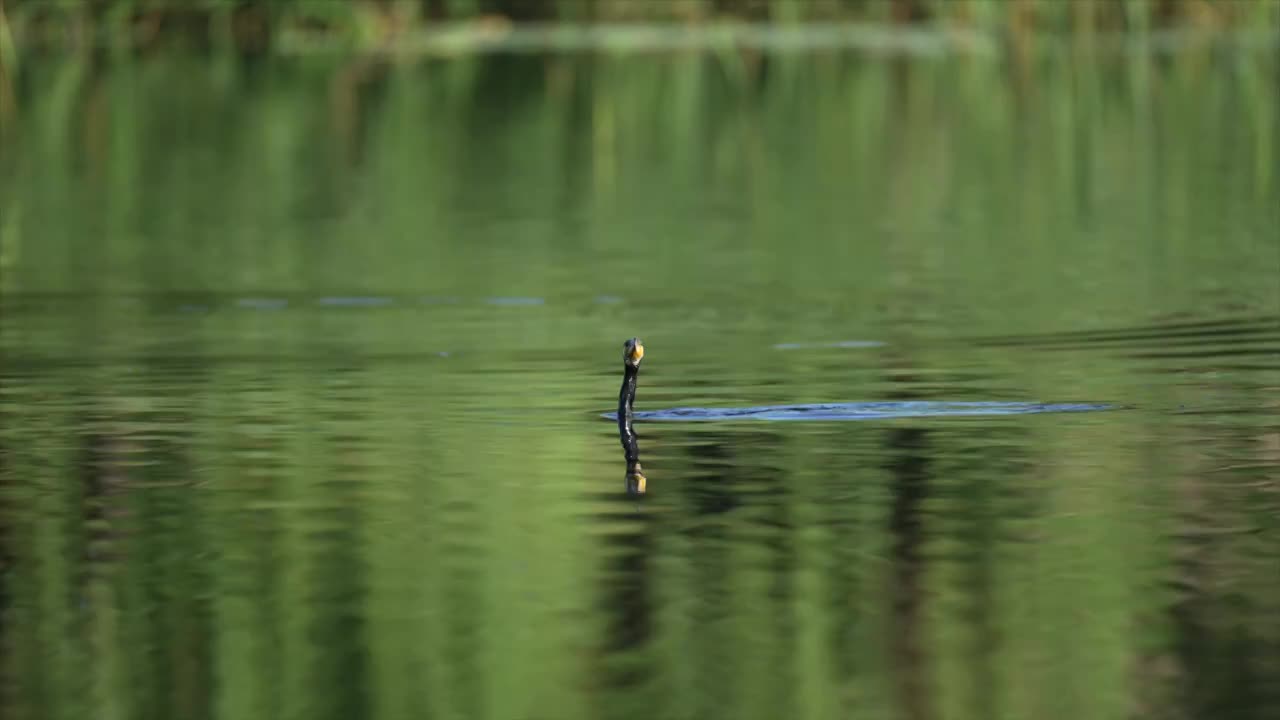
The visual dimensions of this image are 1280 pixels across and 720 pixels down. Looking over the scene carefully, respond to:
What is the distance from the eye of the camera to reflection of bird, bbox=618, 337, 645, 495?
11125 mm

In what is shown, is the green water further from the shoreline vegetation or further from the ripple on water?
the shoreline vegetation

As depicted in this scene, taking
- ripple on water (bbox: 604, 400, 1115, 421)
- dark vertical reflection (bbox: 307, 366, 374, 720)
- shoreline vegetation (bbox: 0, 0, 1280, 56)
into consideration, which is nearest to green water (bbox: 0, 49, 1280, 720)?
dark vertical reflection (bbox: 307, 366, 374, 720)

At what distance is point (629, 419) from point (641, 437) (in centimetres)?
22

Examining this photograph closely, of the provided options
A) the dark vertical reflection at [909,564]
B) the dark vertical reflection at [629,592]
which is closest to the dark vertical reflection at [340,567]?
the dark vertical reflection at [629,592]

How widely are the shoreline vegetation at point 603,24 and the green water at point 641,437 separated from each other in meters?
13.4

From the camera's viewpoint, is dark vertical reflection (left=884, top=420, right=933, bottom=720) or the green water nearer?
dark vertical reflection (left=884, top=420, right=933, bottom=720)

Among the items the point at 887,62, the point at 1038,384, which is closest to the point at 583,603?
the point at 1038,384

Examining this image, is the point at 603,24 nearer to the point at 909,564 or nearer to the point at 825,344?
the point at 825,344

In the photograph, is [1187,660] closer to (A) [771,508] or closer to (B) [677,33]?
(A) [771,508]

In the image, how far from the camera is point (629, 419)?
12445 mm

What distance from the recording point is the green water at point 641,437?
825 centimetres

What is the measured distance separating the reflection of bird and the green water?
0.10 metres

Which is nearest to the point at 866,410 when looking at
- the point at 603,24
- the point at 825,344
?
the point at 825,344

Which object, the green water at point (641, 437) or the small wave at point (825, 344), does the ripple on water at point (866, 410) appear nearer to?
the green water at point (641, 437)
